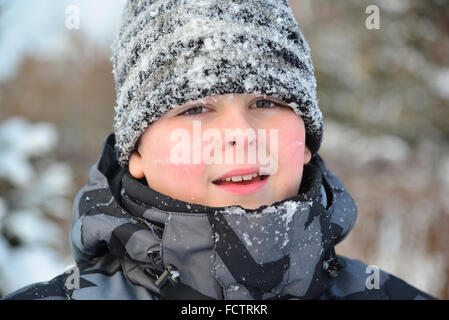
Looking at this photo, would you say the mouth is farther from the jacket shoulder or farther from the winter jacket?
the jacket shoulder

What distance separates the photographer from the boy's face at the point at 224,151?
4.20ft

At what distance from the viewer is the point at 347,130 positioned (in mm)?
8242

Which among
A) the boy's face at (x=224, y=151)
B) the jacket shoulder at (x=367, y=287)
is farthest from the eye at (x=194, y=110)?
the jacket shoulder at (x=367, y=287)

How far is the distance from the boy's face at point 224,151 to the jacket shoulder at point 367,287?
0.48m

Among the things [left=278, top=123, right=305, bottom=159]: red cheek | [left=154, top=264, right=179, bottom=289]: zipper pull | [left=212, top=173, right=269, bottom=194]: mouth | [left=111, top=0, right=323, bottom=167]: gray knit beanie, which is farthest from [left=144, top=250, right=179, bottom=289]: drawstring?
[left=278, top=123, right=305, bottom=159]: red cheek

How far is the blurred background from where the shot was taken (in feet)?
11.1

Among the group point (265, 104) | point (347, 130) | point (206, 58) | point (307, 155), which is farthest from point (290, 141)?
point (347, 130)

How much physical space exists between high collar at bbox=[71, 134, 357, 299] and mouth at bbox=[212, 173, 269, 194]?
9 centimetres

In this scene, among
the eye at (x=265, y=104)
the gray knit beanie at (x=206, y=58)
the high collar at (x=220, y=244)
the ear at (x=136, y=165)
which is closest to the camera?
the high collar at (x=220, y=244)

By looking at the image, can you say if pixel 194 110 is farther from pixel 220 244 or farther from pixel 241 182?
pixel 220 244

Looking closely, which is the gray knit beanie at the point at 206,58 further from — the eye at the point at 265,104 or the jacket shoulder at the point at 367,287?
the jacket shoulder at the point at 367,287

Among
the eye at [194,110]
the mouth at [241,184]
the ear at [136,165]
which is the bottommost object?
the mouth at [241,184]

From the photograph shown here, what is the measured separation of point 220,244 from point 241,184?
0.23m
